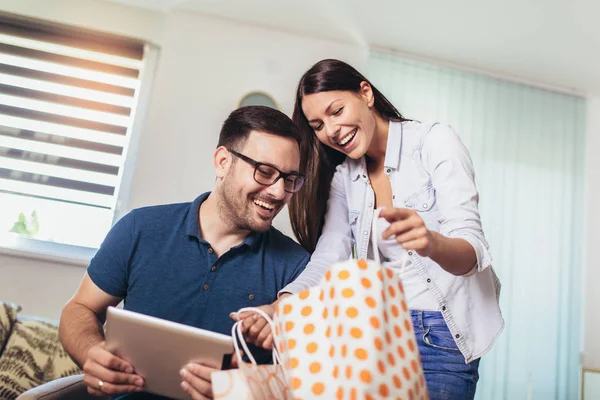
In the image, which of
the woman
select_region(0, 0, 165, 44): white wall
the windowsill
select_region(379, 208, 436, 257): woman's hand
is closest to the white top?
the woman

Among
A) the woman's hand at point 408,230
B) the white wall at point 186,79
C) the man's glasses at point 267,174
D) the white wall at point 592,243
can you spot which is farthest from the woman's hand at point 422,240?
the white wall at point 592,243

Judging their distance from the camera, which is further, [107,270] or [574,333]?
[574,333]

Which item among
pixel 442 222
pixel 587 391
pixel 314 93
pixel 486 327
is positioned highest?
pixel 314 93

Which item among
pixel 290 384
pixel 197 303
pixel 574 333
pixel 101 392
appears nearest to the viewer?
pixel 290 384

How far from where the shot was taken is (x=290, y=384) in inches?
33.2

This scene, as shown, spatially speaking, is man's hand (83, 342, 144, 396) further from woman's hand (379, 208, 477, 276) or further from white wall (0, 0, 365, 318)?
white wall (0, 0, 365, 318)

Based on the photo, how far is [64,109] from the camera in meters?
3.49

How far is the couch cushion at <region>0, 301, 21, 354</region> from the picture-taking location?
2.02 meters

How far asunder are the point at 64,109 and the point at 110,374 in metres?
2.77

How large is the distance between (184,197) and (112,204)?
1.58ft

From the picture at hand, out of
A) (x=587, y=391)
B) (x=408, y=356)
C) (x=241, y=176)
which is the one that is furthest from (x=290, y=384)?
(x=587, y=391)

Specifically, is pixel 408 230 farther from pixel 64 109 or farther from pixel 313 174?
pixel 64 109

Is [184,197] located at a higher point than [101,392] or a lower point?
higher

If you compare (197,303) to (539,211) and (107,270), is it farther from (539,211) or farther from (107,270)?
(539,211)
